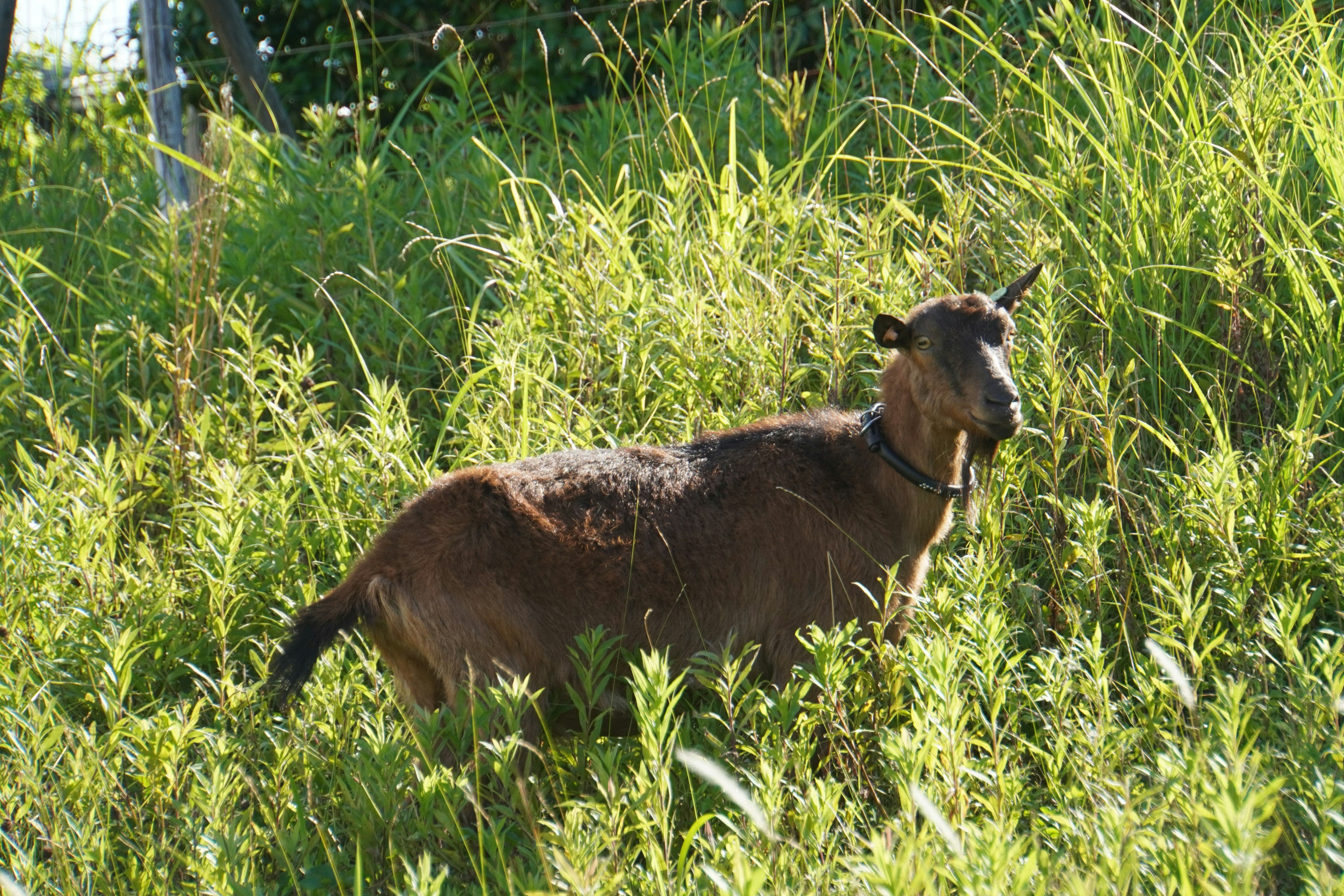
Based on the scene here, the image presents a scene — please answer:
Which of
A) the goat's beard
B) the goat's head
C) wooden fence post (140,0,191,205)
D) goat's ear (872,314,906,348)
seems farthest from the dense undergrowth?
goat's ear (872,314,906,348)

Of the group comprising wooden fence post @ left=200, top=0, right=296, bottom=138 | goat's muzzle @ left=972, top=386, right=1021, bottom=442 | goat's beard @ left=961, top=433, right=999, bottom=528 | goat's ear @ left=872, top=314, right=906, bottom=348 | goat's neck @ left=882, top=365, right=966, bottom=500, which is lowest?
goat's beard @ left=961, top=433, right=999, bottom=528

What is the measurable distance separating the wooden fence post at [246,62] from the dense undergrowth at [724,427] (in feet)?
1.83

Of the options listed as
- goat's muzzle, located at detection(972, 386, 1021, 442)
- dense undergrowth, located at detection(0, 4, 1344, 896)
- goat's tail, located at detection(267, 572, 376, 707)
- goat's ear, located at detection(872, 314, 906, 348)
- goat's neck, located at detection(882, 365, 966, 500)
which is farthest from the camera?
goat's neck, located at detection(882, 365, 966, 500)

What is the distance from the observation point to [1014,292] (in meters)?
3.54

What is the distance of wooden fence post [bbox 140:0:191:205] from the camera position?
6188 millimetres

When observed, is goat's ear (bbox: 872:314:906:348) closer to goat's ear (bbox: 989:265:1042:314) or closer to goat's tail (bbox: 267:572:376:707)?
goat's ear (bbox: 989:265:1042:314)

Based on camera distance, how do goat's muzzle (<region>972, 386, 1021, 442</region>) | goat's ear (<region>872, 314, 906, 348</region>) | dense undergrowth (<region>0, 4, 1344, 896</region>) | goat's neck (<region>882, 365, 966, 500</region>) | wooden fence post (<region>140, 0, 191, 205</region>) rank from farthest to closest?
wooden fence post (<region>140, 0, 191, 205</region>) < goat's neck (<region>882, 365, 966, 500</region>) < goat's ear (<region>872, 314, 906, 348</region>) < goat's muzzle (<region>972, 386, 1021, 442</region>) < dense undergrowth (<region>0, 4, 1344, 896</region>)

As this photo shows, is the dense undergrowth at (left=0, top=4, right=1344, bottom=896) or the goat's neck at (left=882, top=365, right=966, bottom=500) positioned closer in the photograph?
the dense undergrowth at (left=0, top=4, right=1344, bottom=896)

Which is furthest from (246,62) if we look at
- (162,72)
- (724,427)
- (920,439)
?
(920,439)

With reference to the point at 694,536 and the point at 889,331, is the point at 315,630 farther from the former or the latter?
the point at 889,331

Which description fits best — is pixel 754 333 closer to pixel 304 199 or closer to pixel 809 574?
pixel 809 574

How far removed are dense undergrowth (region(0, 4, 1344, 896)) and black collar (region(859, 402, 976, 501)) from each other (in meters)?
0.22

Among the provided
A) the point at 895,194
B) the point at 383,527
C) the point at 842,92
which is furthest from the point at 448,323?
the point at 842,92

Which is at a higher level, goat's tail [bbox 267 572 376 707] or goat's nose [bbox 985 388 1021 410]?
goat's nose [bbox 985 388 1021 410]
